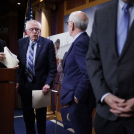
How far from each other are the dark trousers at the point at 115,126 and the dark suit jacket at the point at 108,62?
3 cm

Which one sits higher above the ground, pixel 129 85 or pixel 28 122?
pixel 129 85

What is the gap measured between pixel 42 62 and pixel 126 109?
1.81 m

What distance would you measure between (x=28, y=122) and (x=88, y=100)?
4.15ft

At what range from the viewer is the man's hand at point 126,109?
0.87 metres

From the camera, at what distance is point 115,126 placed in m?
0.98

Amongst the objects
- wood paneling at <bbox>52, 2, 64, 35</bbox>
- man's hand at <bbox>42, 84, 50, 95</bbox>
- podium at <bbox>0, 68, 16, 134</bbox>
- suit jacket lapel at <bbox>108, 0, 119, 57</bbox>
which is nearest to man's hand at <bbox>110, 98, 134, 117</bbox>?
suit jacket lapel at <bbox>108, 0, 119, 57</bbox>

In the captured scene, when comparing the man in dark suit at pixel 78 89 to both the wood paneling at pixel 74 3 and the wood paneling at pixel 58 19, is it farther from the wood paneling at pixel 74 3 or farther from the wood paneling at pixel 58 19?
the wood paneling at pixel 58 19

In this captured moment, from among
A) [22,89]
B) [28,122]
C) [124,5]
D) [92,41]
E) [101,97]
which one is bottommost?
[28,122]

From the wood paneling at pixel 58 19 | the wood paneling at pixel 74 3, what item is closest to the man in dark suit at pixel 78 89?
the wood paneling at pixel 74 3

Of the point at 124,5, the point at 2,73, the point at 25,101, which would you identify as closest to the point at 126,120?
the point at 124,5

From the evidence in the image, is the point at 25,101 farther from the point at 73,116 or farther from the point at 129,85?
the point at 129,85

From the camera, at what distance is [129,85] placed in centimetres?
91

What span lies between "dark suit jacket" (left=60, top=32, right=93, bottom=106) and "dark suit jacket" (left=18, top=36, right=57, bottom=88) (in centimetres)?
76

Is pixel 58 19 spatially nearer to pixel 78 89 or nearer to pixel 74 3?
pixel 74 3
